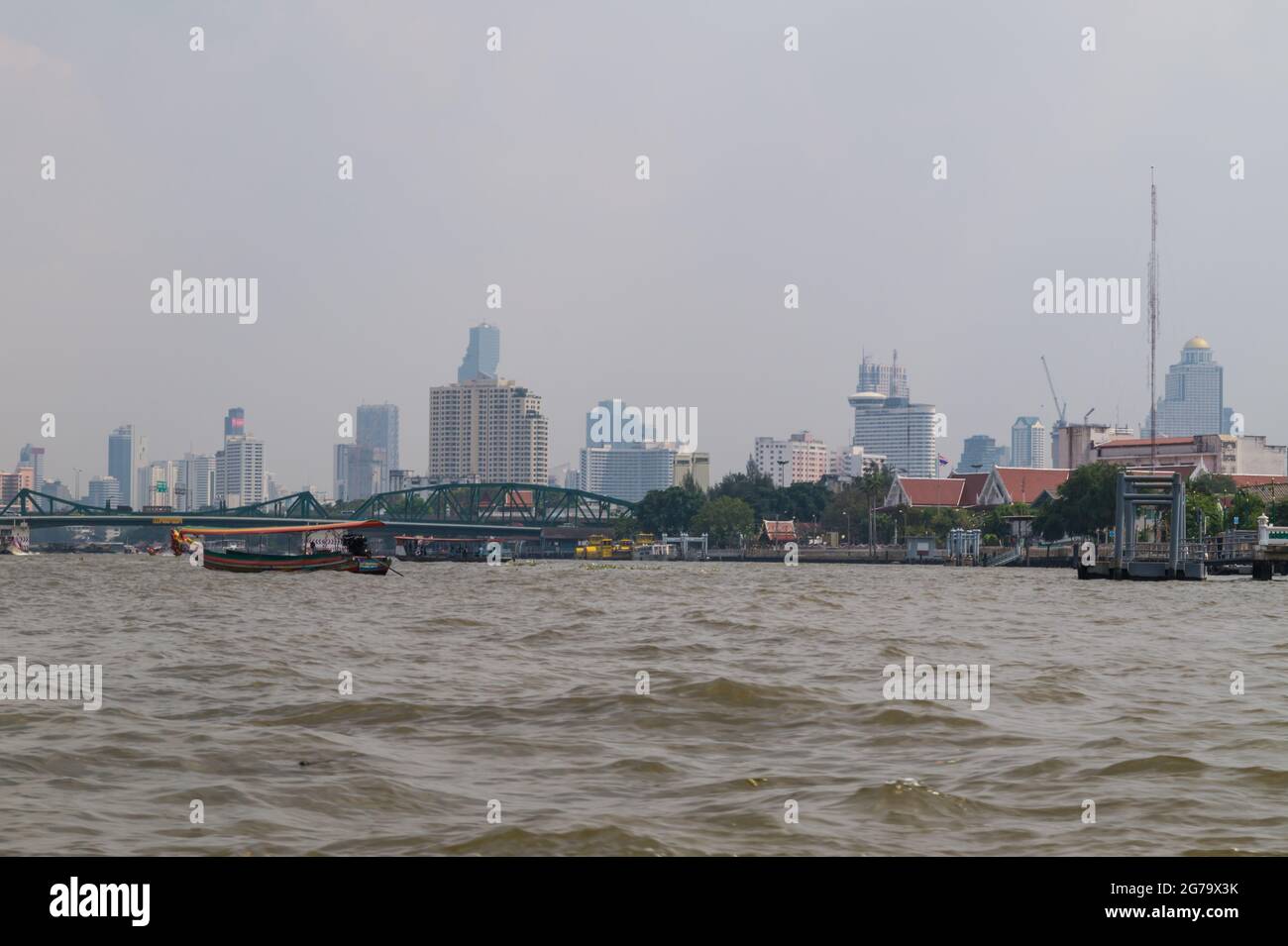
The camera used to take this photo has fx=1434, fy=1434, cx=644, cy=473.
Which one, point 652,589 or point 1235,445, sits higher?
point 1235,445

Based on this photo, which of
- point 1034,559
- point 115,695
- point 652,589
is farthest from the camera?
point 1034,559
